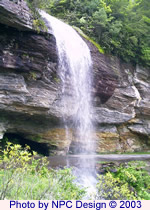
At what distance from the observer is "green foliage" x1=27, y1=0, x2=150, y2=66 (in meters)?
13.1

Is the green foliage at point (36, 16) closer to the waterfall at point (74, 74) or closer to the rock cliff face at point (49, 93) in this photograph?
the rock cliff face at point (49, 93)

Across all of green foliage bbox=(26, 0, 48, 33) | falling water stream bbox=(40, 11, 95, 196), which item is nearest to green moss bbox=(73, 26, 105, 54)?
falling water stream bbox=(40, 11, 95, 196)

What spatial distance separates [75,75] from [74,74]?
9cm

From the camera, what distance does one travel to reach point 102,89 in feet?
41.0

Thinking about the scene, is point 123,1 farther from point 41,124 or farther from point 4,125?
point 4,125

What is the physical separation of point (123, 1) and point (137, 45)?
3247 mm

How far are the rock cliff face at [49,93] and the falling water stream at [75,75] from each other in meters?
0.43

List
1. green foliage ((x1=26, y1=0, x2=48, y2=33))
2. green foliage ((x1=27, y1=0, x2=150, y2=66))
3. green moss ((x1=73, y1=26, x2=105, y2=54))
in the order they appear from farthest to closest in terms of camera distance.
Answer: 1. green foliage ((x1=27, y1=0, x2=150, y2=66))
2. green moss ((x1=73, y1=26, x2=105, y2=54))
3. green foliage ((x1=26, y1=0, x2=48, y2=33))

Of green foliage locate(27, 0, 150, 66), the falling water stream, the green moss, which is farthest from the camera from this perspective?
green foliage locate(27, 0, 150, 66)

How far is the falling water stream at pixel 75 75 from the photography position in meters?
10.7

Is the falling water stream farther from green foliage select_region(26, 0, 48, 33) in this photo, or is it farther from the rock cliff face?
green foliage select_region(26, 0, 48, 33)

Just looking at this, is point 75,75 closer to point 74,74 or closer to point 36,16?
point 74,74

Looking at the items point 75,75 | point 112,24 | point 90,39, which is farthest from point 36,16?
point 112,24

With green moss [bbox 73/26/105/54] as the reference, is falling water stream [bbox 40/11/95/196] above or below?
below
